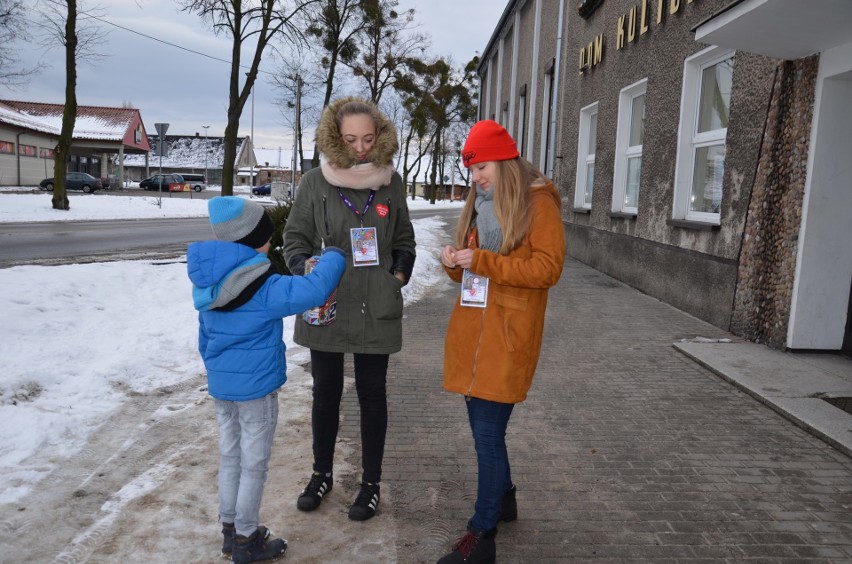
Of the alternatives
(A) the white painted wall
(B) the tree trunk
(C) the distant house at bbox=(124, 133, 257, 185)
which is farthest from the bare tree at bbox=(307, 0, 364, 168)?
(C) the distant house at bbox=(124, 133, 257, 185)

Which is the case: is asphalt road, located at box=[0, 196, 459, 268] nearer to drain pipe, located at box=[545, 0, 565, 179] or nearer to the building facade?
the building facade

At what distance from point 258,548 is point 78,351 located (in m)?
3.30

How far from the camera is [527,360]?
9.15ft

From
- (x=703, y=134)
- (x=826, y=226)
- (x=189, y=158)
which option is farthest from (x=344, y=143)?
(x=189, y=158)

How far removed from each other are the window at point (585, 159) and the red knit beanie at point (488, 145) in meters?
11.6

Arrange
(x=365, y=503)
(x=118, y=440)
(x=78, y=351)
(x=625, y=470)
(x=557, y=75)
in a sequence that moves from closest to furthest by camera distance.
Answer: (x=365, y=503) → (x=625, y=470) → (x=118, y=440) → (x=78, y=351) → (x=557, y=75)

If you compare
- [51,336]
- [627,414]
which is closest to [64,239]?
[51,336]

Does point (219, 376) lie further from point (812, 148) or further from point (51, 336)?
point (812, 148)

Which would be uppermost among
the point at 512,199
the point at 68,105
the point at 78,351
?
the point at 68,105

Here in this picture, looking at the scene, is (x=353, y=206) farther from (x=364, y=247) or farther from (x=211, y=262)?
(x=211, y=262)

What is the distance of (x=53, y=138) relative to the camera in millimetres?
44781

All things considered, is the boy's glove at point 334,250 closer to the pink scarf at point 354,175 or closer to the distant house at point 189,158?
the pink scarf at point 354,175

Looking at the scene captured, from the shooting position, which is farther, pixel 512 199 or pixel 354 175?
pixel 354 175

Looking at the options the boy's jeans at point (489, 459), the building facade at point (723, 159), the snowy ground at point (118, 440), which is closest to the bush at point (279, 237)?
the snowy ground at point (118, 440)
